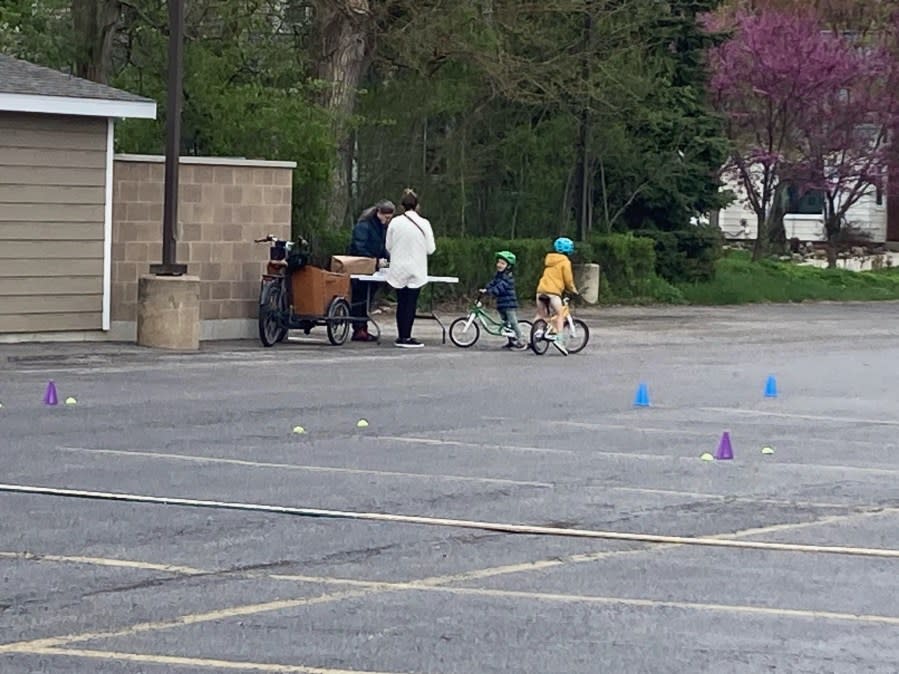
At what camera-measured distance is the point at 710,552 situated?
9766mm

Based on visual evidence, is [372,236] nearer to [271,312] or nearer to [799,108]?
[271,312]

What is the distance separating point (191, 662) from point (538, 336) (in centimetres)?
1616

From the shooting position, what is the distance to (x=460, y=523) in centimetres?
1041

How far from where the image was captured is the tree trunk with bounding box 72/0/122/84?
28984mm

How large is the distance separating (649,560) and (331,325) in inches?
552

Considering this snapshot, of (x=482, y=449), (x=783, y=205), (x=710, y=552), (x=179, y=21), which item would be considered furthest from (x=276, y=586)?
(x=783, y=205)

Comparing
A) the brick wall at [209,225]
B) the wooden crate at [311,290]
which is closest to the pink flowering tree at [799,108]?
the brick wall at [209,225]

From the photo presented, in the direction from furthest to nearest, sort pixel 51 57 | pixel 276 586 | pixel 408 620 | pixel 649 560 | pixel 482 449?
pixel 51 57
pixel 482 449
pixel 649 560
pixel 276 586
pixel 408 620

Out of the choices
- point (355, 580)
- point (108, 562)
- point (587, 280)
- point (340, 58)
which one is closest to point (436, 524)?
point (355, 580)

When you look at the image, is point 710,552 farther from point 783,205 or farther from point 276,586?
point 783,205

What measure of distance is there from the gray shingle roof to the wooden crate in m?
2.94

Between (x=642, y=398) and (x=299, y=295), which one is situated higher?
(x=299, y=295)

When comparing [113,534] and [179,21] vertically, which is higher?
[179,21]

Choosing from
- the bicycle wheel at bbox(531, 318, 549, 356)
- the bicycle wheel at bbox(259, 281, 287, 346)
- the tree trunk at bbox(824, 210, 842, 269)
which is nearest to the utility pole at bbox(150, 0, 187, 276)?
the bicycle wheel at bbox(259, 281, 287, 346)
